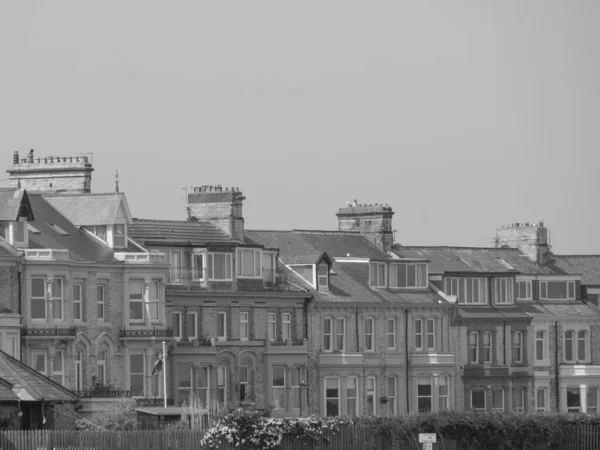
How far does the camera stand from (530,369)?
115 m

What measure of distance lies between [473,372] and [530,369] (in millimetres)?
4027

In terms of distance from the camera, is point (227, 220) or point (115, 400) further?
point (227, 220)

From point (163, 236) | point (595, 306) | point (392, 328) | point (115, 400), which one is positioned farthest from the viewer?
point (595, 306)

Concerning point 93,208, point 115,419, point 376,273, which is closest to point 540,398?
point 376,273

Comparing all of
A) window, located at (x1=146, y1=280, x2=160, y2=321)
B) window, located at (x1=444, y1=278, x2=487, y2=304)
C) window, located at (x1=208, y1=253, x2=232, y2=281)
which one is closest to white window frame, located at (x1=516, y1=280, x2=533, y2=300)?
window, located at (x1=444, y1=278, x2=487, y2=304)

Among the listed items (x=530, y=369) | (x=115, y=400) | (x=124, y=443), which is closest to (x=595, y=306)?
(x=530, y=369)

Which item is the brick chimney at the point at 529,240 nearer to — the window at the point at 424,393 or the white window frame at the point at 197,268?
the window at the point at 424,393

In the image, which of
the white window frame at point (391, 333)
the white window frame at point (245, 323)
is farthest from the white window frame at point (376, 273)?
the white window frame at point (245, 323)

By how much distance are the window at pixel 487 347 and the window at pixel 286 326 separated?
12.0 m

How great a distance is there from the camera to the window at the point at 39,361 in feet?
306

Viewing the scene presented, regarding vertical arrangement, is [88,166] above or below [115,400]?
above

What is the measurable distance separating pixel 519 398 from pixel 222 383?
59.7ft

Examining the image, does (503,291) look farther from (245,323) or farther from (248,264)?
(245,323)

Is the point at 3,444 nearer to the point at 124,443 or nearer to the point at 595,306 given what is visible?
the point at 124,443
